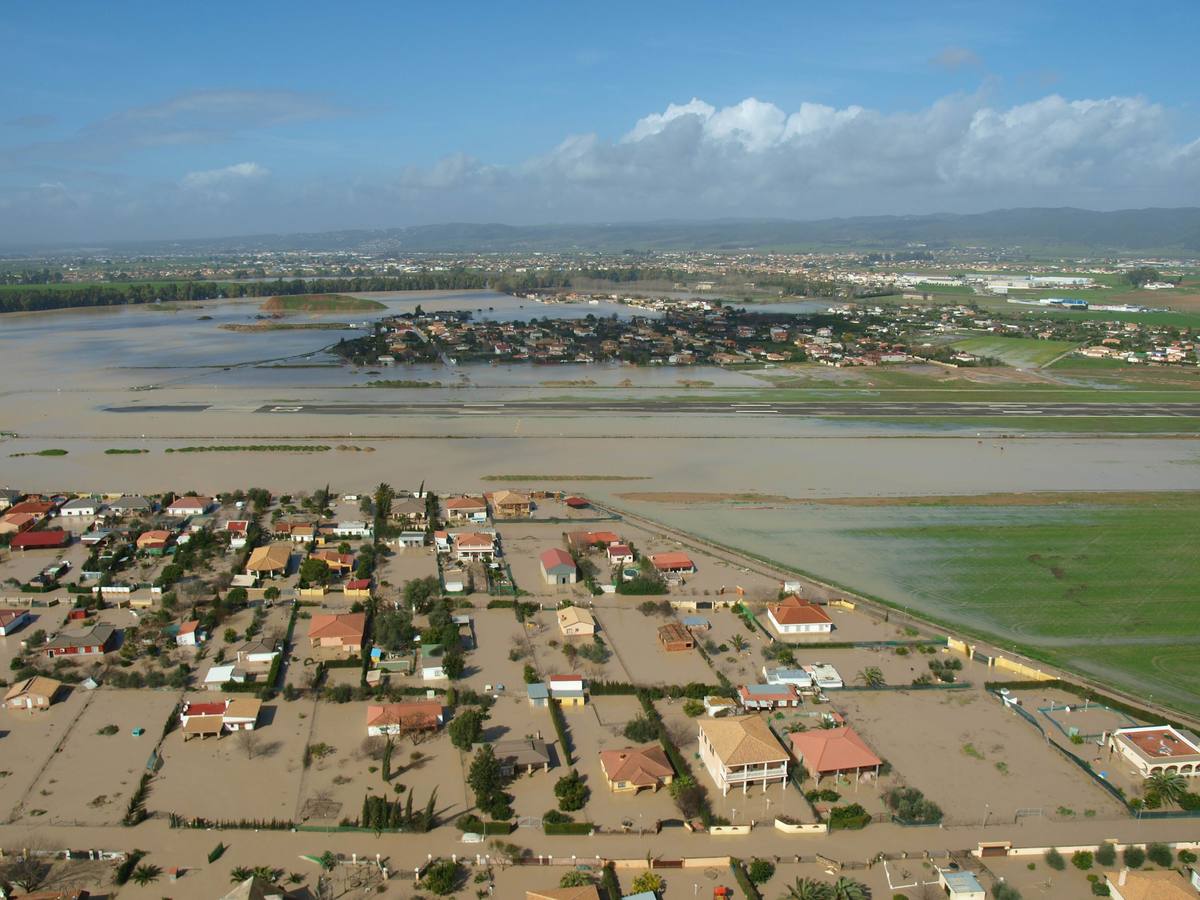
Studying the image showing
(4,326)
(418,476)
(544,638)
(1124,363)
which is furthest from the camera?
(4,326)

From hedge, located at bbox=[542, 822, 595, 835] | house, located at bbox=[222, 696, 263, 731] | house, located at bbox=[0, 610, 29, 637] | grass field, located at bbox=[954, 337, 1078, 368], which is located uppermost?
grass field, located at bbox=[954, 337, 1078, 368]

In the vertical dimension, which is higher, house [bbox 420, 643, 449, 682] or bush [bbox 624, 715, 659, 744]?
house [bbox 420, 643, 449, 682]

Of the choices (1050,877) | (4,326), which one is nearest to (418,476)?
(1050,877)

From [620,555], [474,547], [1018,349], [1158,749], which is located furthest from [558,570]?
[1018,349]

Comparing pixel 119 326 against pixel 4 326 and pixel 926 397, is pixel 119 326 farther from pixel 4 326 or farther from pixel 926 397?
pixel 926 397

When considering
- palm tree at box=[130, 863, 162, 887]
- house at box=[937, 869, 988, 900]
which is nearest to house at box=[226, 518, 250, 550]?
palm tree at box=[130, 863, 162, 887]

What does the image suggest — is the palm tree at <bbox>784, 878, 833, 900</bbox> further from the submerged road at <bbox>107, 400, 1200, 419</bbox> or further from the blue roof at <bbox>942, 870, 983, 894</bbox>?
the submerged road at <bbox>107, 400, 1200, 419</bbox>

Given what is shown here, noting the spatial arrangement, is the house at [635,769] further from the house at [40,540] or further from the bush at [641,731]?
the house at [40,540]

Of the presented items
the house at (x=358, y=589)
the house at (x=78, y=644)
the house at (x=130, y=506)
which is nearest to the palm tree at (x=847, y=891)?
the house at (x=358, y=589)
